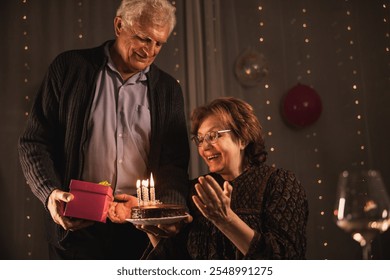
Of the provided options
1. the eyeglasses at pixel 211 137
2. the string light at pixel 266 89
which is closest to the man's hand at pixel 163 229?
the eyeglasses at pixel 211 137

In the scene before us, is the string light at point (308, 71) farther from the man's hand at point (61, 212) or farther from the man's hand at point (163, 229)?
the man's hand at point (61, 212)

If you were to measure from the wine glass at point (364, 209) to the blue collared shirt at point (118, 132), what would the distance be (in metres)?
0.98

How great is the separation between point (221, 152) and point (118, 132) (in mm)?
408

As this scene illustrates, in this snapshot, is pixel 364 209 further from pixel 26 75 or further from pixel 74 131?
pixel 26 75

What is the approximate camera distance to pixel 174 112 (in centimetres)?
199

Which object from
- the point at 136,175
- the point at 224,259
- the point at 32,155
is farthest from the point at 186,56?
the point at 224,259

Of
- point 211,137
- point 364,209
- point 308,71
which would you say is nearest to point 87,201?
point 211,137

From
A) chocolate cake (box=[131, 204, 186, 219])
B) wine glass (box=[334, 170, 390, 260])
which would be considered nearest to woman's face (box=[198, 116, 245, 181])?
chocolate cake (box=[131, 204, 186, 219])

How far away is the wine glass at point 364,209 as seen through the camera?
1045 millimetres

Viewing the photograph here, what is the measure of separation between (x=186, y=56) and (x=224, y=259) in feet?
3.94

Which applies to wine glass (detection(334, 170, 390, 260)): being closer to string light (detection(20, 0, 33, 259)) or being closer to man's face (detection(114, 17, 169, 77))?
man's face (detection(114, 17, 169, 77))

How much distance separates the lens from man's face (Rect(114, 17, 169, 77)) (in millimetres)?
1847

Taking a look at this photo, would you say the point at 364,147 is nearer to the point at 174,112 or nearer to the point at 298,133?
the point at 298,133
